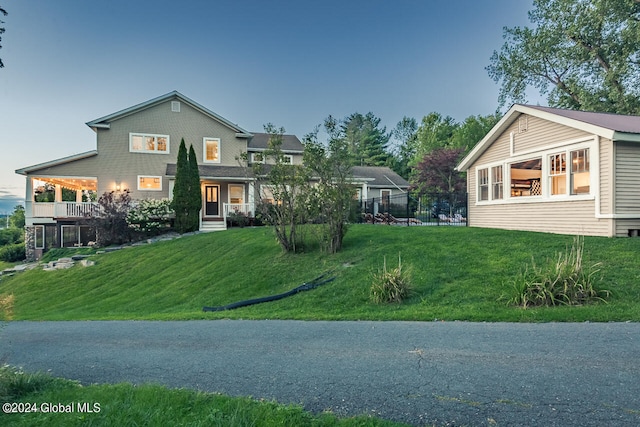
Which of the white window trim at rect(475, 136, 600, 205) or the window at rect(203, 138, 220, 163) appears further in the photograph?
the window at rect(203, 138, 220, 163)

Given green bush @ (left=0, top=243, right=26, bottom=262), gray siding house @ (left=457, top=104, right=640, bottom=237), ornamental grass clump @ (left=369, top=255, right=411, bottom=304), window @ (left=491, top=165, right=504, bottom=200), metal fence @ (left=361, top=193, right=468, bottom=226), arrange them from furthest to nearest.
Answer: green bush @ (left=0, top=243, right=26, bottom=262) → metal fence @ (left=361, top=193, right=468, bottom=226) → window @ (left=491, top=165, right=504, bottom=200) → gray siding house @ (left=457, top=104, right=640, bottom=237) → ornamental grass clump @ (left=369, top=255, right=411, bottom=304)

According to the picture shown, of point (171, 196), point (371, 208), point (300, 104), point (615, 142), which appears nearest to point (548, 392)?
point (615, 142)

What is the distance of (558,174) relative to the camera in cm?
1252

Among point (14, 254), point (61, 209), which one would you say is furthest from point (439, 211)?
point (14, 254)

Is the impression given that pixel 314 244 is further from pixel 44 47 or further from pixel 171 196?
pixel 44 47

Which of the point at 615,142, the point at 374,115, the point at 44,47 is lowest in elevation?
the point at 615,142

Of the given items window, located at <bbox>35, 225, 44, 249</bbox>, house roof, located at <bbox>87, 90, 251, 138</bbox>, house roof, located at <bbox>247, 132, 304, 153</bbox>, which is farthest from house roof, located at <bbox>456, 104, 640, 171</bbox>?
window, located at <bbox>35, 225, 44, 249</bbox>

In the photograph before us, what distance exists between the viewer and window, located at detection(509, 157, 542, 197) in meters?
13.5

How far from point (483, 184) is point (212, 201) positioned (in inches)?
661

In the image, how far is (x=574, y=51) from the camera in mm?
25281

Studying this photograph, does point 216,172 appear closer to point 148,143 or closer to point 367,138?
point 148,143

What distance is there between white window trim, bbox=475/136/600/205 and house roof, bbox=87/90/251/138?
16.2 m

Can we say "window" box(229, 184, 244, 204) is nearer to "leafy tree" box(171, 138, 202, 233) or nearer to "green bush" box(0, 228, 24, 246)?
"leafy tree" box(171, 138, 202, 233)

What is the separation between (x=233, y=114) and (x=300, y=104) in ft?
27.4
